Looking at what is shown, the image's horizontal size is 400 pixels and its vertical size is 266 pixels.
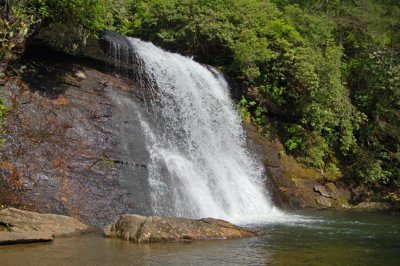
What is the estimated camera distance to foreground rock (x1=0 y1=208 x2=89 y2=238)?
9.28 meters

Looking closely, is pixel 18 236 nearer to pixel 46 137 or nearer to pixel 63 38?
pixel 46 137

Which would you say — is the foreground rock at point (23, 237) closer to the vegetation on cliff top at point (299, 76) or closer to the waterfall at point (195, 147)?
the waterfall at point (195, 147)

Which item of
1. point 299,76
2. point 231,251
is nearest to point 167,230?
point 231,251

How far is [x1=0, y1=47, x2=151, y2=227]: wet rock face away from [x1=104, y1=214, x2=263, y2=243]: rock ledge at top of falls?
164 centimetres

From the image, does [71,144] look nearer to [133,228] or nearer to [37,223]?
[37,223]

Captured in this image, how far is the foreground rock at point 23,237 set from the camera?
8375mm

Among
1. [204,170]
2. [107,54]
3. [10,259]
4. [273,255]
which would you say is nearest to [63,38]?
[107,54]

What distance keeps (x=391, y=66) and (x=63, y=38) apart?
15950mm

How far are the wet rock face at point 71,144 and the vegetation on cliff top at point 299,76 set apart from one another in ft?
18.3

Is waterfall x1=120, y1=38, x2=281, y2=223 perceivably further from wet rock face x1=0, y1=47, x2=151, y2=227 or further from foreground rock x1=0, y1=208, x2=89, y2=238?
foreground rock x1=0, y1=208, x2=89, y2=238

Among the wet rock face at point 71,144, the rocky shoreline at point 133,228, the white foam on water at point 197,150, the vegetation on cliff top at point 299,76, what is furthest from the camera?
the vegetation on cliff top at point 299,76

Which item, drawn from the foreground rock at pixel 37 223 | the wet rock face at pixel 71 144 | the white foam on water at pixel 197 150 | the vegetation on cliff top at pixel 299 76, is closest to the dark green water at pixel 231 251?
the foreground rock at pixel 37 223

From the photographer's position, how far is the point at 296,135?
20219 mm

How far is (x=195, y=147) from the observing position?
1580 centimetres
